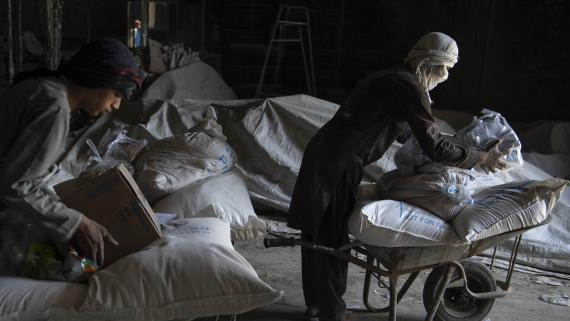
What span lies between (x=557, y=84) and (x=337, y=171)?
209 inches

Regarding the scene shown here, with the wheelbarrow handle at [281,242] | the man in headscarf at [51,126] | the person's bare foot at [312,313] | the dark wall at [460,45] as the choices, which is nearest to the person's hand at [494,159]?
the wheelbarrow handle at [281,242]

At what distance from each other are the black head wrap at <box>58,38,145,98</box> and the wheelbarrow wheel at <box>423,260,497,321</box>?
6.42ft

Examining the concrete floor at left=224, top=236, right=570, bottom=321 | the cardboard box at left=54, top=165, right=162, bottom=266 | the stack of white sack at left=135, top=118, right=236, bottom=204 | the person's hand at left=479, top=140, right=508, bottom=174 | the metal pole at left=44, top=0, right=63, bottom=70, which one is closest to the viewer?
the cardboard box at left=54, top=165, right=162, bottom=266

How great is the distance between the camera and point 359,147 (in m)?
3.40

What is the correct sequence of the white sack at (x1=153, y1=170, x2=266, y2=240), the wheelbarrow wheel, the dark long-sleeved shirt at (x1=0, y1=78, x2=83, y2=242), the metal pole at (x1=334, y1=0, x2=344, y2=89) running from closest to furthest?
the dark long-sleeved shirt at (x1=0, y1=78, x2=83, y2=242) < the wheelbarrow wheel < the white sack at (x1=153, y1=170, x2=266, y2=240) < the metal pole at (x1=334, y1=0, x2=344, y2=89)

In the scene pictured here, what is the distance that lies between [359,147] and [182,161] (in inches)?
62.2

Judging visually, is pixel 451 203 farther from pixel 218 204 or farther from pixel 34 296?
pixel 34 296

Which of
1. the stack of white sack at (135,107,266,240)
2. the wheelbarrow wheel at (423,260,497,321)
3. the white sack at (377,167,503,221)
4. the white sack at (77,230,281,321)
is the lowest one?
the wheelbarrow wheel at (423,260,497,321)

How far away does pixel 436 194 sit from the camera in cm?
324

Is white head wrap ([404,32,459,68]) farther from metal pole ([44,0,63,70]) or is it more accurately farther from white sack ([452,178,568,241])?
metal pole ([44,0,63,70])

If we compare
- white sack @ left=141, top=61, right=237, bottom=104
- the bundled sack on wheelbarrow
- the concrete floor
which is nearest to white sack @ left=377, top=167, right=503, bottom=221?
the bundled sack on wheelbarrow

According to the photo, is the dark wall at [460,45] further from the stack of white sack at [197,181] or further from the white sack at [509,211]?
the white sack at [509,211]

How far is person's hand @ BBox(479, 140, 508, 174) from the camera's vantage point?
10.9ft

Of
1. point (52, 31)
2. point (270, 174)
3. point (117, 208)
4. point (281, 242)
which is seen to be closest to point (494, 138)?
point (281, 242)
